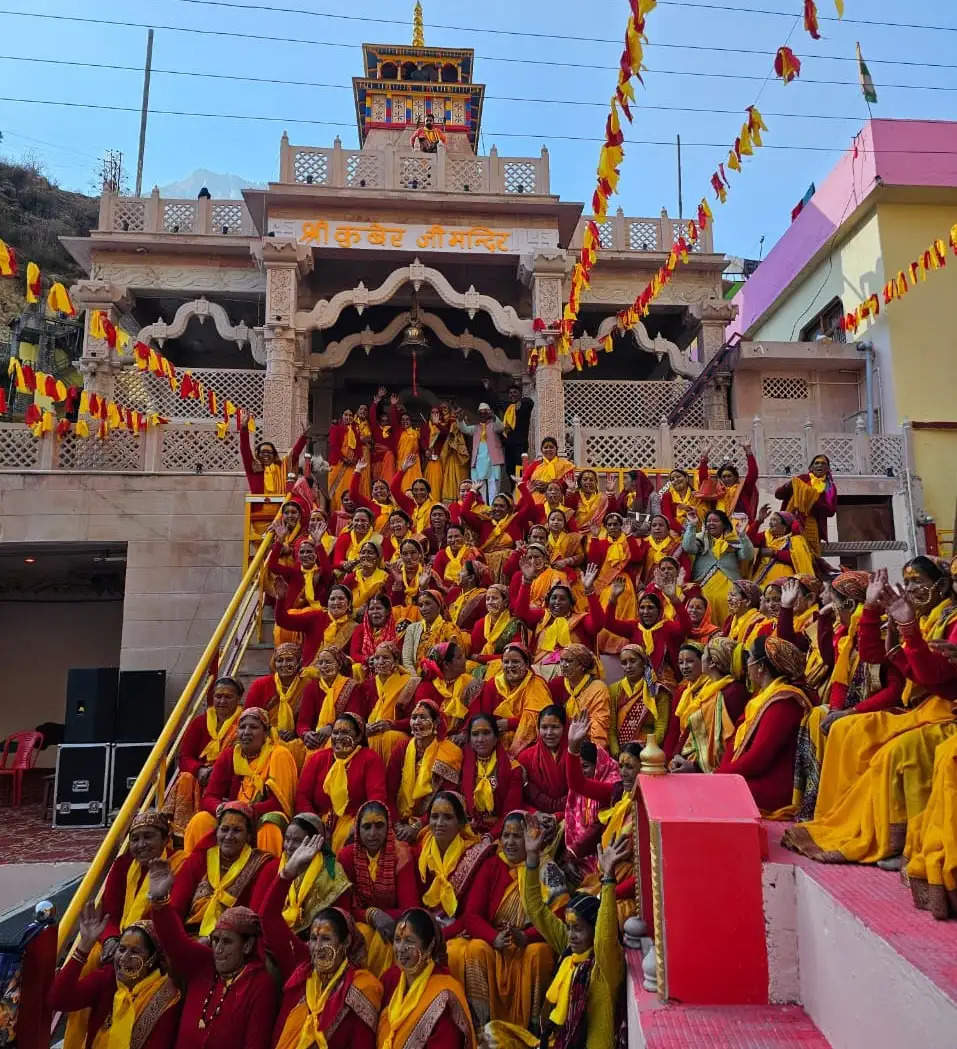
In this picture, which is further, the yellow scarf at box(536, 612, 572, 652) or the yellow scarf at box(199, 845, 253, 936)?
the yellow scarf at box(536, 612, 572, 652)

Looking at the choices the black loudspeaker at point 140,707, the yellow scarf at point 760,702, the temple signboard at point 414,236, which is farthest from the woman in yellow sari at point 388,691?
the temple signboard at point 414,236

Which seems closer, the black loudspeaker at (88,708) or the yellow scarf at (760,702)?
the yellow scarf at (760,702)

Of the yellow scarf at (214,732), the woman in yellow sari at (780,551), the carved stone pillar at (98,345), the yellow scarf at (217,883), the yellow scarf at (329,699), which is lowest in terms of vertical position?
the yellow scarf at (217,883)

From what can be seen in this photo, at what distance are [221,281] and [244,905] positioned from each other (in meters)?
11.2

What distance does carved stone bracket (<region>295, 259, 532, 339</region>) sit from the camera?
39.8 ft

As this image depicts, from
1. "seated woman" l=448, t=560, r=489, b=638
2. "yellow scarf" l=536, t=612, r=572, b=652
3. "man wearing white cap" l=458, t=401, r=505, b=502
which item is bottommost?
"yellow scarf" l=536, t=612, r=572, b=652

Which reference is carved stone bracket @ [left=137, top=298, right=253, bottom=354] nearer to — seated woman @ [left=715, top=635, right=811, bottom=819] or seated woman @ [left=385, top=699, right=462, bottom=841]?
seated woman @ [left=385, top=699, right=462, bottom=841]

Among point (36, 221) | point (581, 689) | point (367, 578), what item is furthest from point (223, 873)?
point (36, 221)

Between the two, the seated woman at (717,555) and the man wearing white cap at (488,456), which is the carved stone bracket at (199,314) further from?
the seated woman at (717,555)

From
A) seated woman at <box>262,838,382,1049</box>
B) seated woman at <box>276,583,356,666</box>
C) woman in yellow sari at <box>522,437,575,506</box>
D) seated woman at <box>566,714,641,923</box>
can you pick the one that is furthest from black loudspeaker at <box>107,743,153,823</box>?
seated woman at <box>566,714,641,923</box>

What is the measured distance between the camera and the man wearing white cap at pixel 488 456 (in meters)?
11.7

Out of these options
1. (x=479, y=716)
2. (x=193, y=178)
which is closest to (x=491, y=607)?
(x=479, y=716)

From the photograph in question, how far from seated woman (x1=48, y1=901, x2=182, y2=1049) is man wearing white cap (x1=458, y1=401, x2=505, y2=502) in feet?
27.7

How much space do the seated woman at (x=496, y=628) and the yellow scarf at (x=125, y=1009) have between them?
341cm
